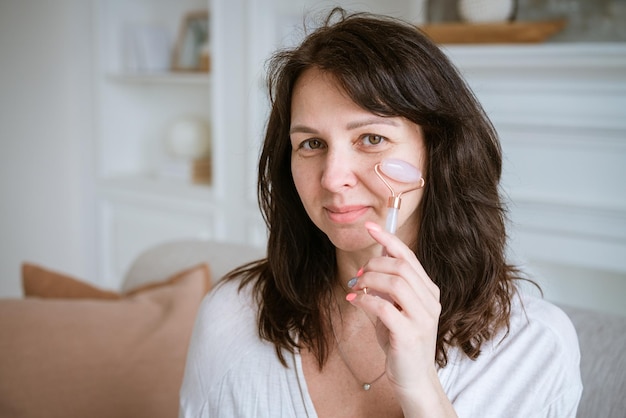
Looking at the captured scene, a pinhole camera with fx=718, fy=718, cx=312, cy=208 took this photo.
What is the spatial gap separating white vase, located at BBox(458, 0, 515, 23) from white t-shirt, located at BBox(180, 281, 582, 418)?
1.33 meters

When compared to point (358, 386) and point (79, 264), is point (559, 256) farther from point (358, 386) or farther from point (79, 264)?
point (79, 264)

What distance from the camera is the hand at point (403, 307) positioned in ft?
3.15

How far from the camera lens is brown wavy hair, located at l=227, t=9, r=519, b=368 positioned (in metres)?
1.09

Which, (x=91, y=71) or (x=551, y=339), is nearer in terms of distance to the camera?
(x=551, y=339)

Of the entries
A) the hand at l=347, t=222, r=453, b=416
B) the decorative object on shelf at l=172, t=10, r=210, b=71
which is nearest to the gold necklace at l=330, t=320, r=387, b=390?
the hand at l=347, t=222, r=453, b=416

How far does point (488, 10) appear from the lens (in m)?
2.32

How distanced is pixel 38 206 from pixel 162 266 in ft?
7.18

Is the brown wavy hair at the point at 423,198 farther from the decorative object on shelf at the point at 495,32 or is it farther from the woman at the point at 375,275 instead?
the decorative object on shelf at the point at 495,32

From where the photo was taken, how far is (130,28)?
3.63 meters

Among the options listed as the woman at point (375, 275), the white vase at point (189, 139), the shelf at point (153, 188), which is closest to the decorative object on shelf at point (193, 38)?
the white vase at point (189, 139)

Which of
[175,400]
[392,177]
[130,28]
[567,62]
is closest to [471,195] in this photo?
[392,177]

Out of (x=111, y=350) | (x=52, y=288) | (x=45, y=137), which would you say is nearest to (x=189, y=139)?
(x=45, y=137)

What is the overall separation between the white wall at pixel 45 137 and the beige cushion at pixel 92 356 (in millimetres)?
2299

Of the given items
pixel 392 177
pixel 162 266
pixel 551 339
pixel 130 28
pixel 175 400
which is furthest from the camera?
pixel 130 28
